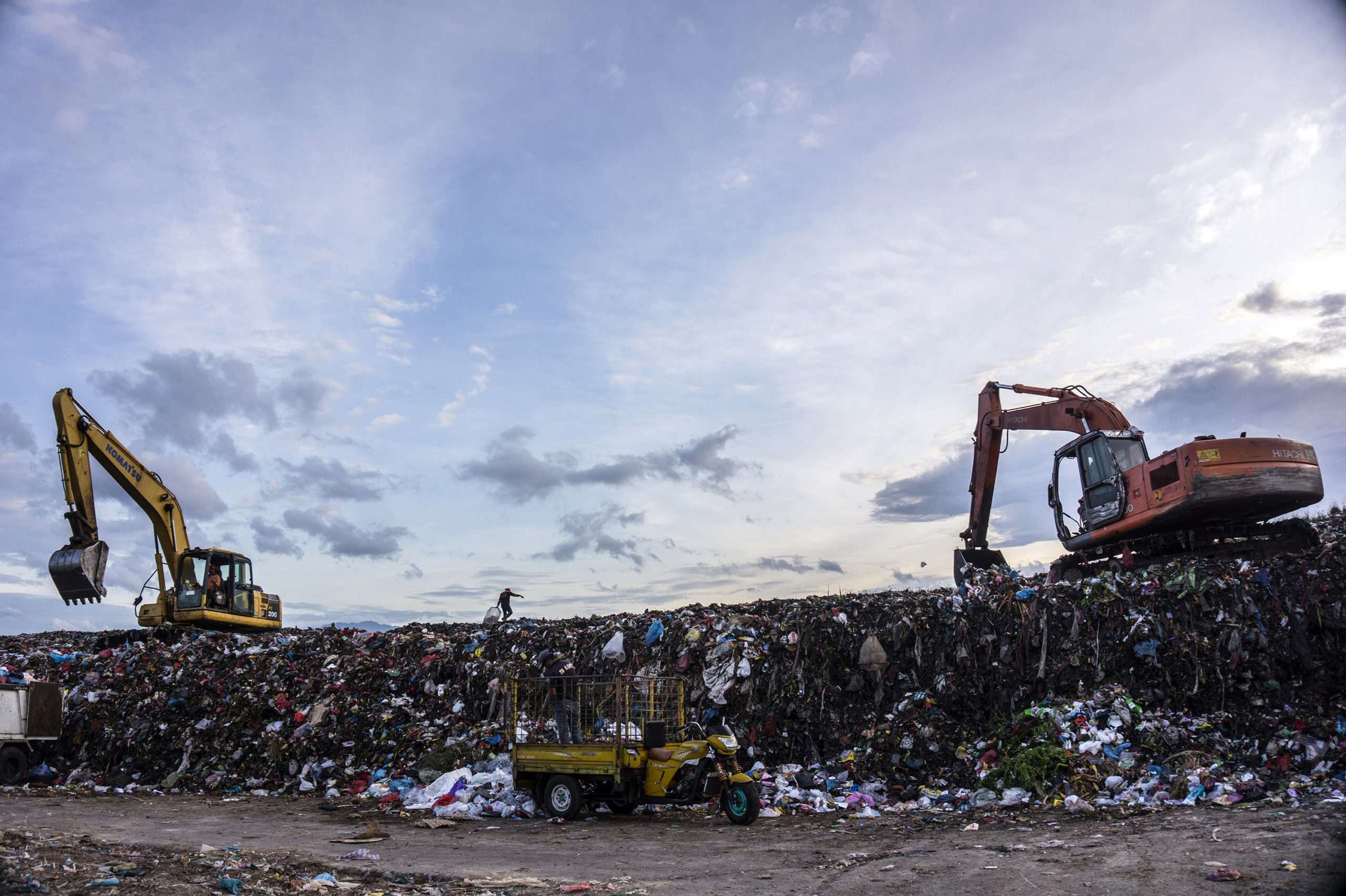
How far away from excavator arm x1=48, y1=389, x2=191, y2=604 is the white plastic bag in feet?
33.8

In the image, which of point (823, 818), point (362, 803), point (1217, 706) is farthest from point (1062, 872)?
point (362, 803)

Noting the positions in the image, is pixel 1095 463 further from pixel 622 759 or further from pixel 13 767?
pixel 13 767

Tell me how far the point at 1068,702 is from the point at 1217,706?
1.69 meters

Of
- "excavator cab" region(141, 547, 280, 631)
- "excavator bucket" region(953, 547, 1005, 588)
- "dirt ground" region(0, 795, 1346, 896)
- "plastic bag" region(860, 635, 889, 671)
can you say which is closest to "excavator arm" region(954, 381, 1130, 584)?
"excavator bucket" region(953, 547, 1005, 588)

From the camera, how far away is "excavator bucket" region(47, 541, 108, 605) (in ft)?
47.5

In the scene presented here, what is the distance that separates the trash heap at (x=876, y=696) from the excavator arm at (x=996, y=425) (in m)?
2.25

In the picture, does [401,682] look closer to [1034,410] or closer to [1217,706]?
[1217,706]

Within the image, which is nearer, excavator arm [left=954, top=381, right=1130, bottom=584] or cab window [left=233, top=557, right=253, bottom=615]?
excavator arm [left=954, top=381, right=1130, bottom=584]

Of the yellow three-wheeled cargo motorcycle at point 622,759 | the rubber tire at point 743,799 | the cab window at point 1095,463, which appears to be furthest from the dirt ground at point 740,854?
the cab window at point 1095,463

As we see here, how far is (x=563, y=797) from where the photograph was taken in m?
8.14

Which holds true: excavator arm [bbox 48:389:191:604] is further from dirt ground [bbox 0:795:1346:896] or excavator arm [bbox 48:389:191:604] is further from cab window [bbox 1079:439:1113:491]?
cab window [bbox 1079:439:1113:491]

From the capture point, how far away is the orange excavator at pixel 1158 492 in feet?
35.0

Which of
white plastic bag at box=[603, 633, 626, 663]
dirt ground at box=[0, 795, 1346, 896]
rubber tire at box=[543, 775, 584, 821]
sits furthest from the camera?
white plastic bag at box=[603, 633, 626, 663]

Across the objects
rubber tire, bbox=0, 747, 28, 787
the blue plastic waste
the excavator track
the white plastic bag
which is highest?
the excavator track
